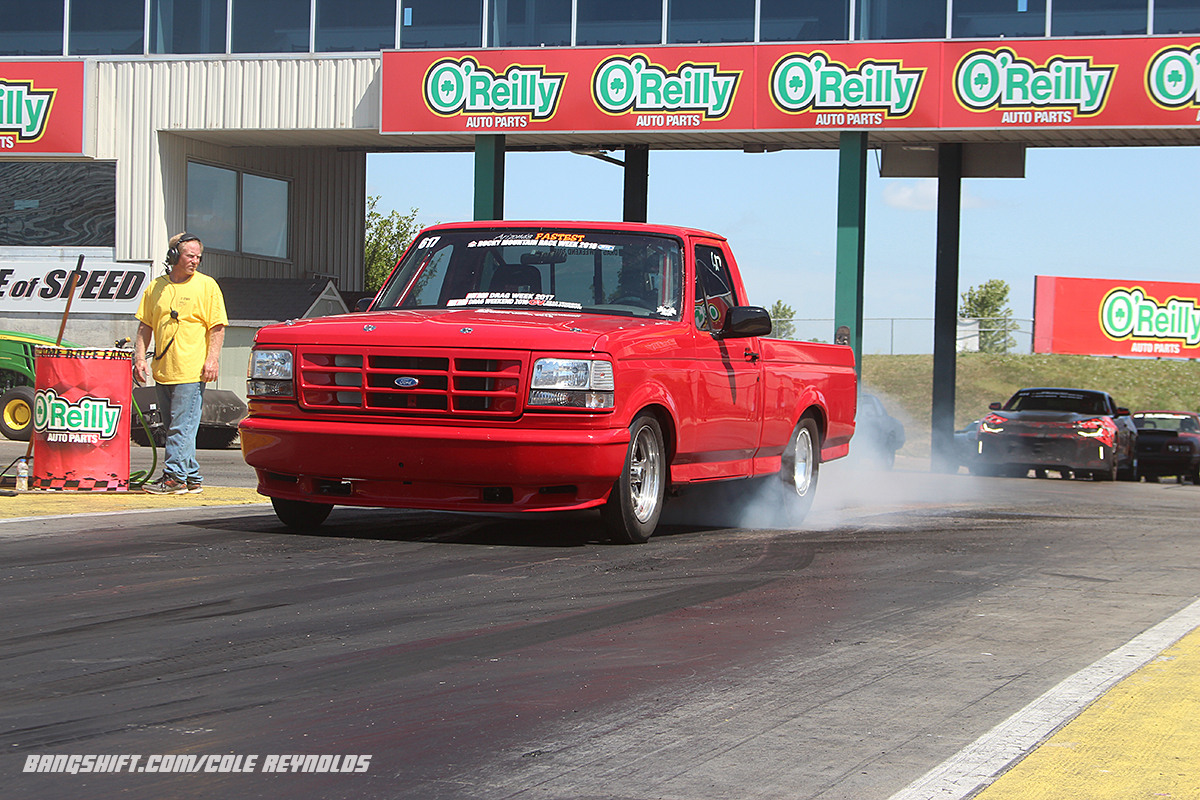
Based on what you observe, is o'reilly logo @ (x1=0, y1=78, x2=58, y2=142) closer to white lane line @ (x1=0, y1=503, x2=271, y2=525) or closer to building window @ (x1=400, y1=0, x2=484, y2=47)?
building window @ (x1=400, y1=0, x2=484, y2=47)

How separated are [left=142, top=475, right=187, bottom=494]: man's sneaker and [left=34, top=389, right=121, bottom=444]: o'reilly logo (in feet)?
2.12

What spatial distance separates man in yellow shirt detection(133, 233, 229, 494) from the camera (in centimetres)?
1030

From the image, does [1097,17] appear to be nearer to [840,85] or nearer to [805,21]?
[840,85]

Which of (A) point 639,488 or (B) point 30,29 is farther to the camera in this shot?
(B) point 30,29

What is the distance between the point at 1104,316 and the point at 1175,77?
32708mm

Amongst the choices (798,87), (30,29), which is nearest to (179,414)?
(798,87)

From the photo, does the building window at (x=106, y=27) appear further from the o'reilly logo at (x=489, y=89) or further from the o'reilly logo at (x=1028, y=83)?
the o'reilly logo at (x=1028, y=83)

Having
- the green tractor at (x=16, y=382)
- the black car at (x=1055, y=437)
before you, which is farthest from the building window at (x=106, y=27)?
the black car at (x=1055, y=437)

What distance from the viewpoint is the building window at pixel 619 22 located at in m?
25.0

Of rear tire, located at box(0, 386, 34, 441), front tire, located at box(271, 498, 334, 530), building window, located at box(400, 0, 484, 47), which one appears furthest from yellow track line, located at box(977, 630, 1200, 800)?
building window, located at box(400, 0, 484, 47)

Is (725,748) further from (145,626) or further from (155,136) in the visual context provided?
(155,136)

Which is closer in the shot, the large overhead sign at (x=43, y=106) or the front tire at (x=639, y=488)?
the front tire at (x=639, y=488)

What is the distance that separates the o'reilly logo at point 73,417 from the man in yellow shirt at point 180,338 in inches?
13.5

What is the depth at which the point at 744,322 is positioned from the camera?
9125 mm
